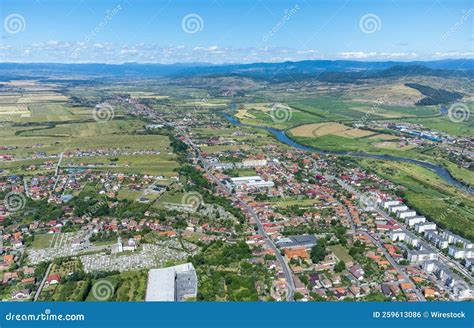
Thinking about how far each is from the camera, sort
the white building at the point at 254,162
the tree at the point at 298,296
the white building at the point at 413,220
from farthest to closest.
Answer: the white building at the point at 254,162
the white building at the point at 413,220
the tree at the point at 298,296

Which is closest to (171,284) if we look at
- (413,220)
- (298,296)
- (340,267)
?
(298,296)

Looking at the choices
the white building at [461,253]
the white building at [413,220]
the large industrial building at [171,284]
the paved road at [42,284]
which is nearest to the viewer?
the large industrial building at [171,284]

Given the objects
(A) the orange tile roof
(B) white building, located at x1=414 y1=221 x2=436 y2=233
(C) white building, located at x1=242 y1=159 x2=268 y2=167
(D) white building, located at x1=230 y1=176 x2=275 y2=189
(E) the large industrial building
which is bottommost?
(C) white building, located at x1=242 y1=159 x2=268 y2=167

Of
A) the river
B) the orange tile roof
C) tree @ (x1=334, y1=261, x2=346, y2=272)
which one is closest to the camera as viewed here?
tree @ (x1=334, y1=261, x2=346, y2=272)

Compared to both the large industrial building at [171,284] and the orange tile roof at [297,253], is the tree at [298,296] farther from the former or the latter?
the large industrial building at [171,284]

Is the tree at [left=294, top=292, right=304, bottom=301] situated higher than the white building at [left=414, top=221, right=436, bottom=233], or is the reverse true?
the tree at [left=294, top=292, right=304, bottom=301]

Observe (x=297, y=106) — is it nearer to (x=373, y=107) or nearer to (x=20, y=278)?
(x=373, y=107)

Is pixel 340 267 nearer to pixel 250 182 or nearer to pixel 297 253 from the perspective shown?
pixel 297 253

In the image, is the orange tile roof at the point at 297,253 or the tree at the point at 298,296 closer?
the tree at the point at 298,296

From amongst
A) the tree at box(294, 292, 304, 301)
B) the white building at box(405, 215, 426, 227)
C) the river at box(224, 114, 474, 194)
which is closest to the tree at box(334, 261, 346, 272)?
the tree at box(294, 292, 304, 301)

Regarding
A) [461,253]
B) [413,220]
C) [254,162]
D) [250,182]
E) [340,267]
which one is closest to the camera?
[340,267]

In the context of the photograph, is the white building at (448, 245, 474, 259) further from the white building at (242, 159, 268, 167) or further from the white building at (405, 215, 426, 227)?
the white building at (242, 159, 268, 167)

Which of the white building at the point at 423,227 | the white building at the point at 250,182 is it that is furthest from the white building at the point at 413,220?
the white building at the point at 250,182
